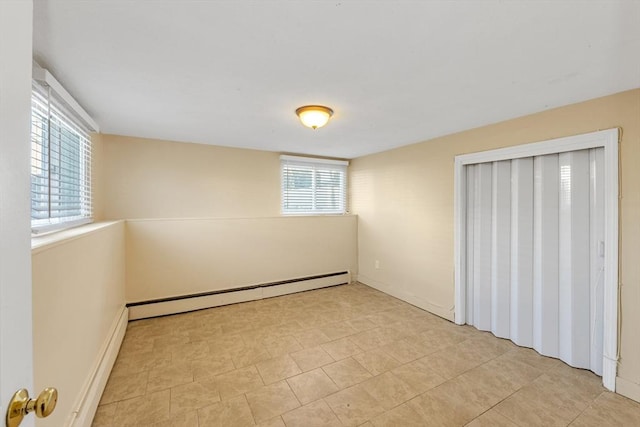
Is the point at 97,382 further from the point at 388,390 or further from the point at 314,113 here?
the point at 314,113

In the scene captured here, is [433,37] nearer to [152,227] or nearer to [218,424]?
[218,424]

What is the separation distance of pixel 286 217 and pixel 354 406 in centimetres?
283

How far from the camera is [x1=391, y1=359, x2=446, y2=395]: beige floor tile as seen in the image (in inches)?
82.7

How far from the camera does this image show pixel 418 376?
2225 mm

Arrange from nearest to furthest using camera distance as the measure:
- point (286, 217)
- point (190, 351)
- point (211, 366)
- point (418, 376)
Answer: point (418, 376) → point (211, 366) → point (190, 351) → point (286, 217)

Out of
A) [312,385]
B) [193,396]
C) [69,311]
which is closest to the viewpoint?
[69,311]

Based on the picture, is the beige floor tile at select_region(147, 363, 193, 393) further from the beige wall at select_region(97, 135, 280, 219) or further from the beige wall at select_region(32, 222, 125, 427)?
the beige wall at select_region(97, 135, 280, 219)

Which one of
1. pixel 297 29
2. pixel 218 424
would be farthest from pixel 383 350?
pixel 297 29

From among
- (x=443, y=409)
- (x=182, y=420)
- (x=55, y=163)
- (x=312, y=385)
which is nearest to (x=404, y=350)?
(x=443, y=409)

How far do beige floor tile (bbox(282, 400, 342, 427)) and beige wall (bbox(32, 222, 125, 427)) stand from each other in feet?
4.09

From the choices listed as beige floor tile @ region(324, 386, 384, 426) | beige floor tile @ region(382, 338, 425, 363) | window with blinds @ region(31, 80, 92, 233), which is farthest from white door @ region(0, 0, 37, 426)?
beige floor tile @ region(382, 338, 425, 363)

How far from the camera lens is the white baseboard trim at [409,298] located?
3334mm

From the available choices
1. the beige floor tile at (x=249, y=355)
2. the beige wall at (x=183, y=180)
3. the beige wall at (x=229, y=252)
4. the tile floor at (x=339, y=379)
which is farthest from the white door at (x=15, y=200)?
the beige wall at (x=183, y=180)

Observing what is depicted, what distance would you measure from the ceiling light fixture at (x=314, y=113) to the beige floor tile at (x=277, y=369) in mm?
2194
